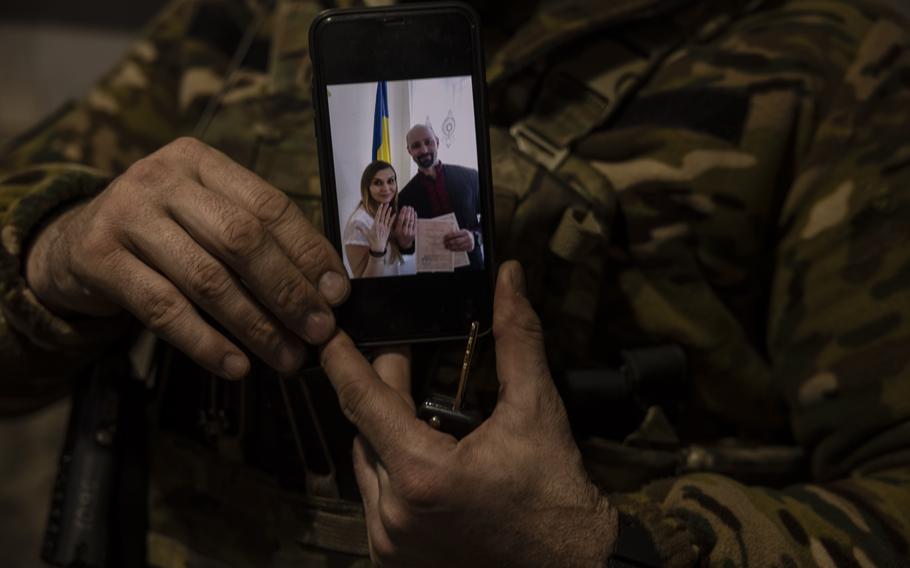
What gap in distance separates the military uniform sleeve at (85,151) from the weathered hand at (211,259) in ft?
0.33

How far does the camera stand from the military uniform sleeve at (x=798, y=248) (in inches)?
23.0

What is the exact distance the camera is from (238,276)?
49 centimetres

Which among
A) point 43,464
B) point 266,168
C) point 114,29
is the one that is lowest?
point 43,464

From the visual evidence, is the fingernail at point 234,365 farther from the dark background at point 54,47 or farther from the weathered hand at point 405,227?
the dark background at point 54,47

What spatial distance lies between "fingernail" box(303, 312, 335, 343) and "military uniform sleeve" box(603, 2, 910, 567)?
0.79 feet

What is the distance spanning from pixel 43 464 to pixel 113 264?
3.47ft

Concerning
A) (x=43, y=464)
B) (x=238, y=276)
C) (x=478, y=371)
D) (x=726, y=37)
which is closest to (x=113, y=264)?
(x=238, y=276)

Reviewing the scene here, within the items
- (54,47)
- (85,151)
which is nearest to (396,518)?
(85,151)

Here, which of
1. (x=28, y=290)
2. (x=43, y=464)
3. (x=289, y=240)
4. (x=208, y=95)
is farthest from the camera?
(x=43, y=464)

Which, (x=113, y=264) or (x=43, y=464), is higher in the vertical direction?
(x=113, y=264)

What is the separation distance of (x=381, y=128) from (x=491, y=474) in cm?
21

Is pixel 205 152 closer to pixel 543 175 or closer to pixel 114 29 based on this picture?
pixel 543 175

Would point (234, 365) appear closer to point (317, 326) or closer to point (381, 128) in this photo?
point (317, 326)

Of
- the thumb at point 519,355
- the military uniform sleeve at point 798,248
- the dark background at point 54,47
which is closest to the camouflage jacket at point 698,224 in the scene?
the military uniform sleeve at point 798,248
